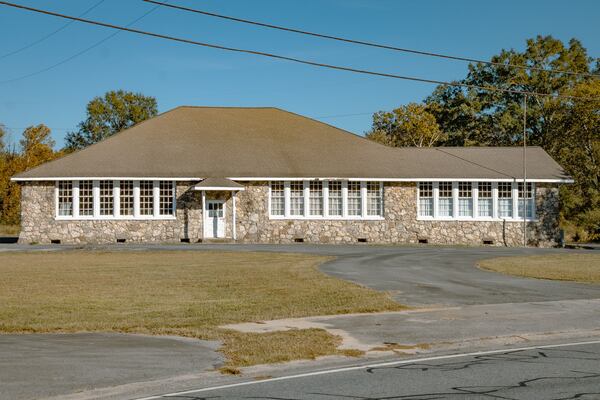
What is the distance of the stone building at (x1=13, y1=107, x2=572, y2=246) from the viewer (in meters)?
42.6

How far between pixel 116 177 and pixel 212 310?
89.0ft

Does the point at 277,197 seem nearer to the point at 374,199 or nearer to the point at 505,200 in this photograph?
the point at 374,199

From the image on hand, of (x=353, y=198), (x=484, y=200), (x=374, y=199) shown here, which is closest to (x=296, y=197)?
(x=353, y=198)

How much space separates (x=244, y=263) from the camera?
28.6 m

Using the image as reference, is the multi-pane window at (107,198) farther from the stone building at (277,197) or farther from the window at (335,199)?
the window at (335,199)

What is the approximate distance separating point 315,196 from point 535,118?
28864 mm

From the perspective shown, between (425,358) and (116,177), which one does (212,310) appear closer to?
(425,358)

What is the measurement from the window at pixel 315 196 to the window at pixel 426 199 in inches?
230

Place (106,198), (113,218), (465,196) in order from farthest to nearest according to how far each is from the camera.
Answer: (465,196) → (106,198) → (113,218)

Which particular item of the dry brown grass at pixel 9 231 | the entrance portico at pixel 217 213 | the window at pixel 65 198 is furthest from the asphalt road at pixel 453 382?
the dry brown grass at pixel 9 231

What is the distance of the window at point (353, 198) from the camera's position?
4425 centimetres

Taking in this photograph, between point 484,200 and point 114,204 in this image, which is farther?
point 484,200

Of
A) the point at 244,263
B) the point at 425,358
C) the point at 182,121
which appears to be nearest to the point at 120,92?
the point at 182,121

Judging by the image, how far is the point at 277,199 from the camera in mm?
44000
